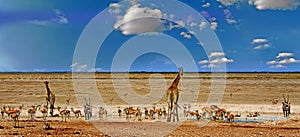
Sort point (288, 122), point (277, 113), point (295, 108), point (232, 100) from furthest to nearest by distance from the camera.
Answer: point (232, 100), point (295, 108), point (277, 113), point (288, 122)

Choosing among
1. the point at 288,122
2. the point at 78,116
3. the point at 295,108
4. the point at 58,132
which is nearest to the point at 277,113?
the point at 295,108

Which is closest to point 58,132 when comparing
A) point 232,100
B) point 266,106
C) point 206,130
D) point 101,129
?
point 101,129

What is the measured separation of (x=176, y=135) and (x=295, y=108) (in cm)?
2313

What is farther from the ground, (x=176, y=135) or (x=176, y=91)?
(x=176, y=91)

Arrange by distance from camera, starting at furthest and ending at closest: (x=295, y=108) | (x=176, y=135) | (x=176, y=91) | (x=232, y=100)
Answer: (x=232, y=100) < (x=295, y=108) < (x=176, y=91) < (x=176, y=135)

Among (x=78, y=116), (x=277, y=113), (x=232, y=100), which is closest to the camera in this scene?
(x=78, y=116)

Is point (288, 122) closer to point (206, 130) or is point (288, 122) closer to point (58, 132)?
point (206, 130)

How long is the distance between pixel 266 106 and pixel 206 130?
20.8m

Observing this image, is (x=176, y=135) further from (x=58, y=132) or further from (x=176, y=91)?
(x=176, y=91)

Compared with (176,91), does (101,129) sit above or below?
below

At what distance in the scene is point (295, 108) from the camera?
128 ft

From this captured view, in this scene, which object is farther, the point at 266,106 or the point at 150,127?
the point at 266,106

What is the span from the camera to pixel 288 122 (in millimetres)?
24875

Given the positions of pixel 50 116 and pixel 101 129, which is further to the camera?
pixel 50 116
